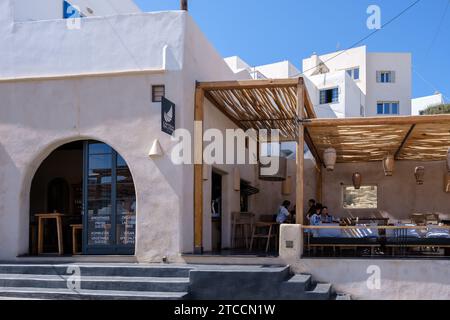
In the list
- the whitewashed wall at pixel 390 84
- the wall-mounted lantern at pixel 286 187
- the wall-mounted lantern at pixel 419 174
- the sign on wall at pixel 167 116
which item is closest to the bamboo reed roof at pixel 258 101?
the sign on wall at pixel 167 116

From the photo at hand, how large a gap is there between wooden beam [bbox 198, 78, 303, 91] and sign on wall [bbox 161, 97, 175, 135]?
44.9 inches

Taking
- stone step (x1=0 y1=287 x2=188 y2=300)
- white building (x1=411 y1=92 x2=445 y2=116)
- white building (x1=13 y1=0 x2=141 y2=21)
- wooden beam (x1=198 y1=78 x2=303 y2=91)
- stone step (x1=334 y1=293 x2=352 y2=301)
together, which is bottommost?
stone step (x1=334 y1=293 x2=352 y2=301)

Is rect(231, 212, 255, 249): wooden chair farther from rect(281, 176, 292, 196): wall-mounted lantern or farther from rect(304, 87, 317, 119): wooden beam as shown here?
rect(304, 87, 317, 119): wooden beam

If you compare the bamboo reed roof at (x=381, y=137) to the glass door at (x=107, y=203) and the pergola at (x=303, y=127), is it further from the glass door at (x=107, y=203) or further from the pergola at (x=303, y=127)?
the glass door at (x=107, y=203)

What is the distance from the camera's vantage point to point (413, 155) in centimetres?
1596

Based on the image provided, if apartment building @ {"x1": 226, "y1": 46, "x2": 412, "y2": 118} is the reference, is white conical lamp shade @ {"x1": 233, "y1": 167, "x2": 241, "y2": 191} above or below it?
below

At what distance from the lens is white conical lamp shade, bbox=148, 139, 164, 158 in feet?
33.4

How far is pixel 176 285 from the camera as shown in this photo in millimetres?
8727

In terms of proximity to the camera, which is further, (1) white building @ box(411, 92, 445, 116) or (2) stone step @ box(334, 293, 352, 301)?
(1) white building @ box(411, 92, 445, 116)

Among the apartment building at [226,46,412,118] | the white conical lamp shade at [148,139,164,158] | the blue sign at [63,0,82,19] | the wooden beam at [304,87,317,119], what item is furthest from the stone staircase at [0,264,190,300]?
the apartment building at [226,46,412,118]

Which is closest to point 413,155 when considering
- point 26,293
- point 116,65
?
point 116,65

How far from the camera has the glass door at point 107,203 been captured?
10.6m

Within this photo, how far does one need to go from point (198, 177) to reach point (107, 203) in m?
1.90
